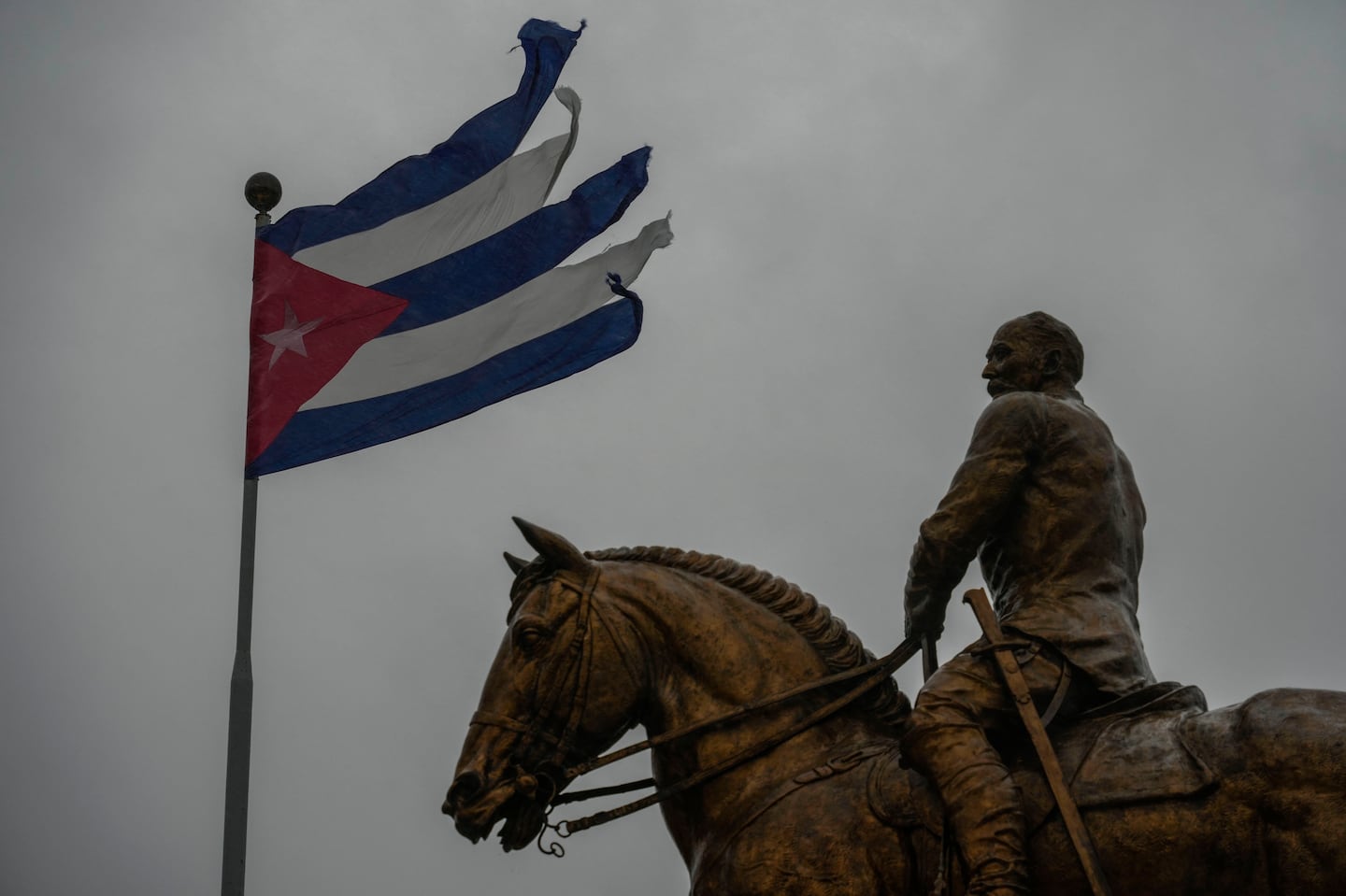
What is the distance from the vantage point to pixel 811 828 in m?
9.06

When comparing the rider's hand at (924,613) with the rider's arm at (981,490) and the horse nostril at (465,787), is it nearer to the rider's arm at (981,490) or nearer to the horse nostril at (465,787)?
the rider's arm at (981,490)

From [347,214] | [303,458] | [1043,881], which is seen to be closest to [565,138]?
[347,214]

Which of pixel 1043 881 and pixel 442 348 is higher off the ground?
pixel 442 348

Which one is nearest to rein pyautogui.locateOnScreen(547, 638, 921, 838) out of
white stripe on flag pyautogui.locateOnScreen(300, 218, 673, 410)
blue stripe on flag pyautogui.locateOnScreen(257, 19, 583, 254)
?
white stripe on flag pyautogui.locateOnScreen(300, 218, 673, 410)

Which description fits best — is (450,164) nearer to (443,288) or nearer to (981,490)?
(443,288)

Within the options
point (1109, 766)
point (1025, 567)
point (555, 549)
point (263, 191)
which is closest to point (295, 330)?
point (263, 191)

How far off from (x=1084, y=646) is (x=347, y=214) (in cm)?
718

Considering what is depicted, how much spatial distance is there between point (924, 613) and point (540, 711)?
2.11 m

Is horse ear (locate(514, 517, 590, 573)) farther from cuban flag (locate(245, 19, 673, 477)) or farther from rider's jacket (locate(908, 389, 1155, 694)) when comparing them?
cuban flag (locate(245, 19, 673, 477))

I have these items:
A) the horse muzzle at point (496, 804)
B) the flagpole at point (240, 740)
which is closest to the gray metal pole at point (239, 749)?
the flagpole at point (240, 740)

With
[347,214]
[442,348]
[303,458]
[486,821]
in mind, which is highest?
[347,214]

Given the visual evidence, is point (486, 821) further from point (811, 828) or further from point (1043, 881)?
point (1043, 881)

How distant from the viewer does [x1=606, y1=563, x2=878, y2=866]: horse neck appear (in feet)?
31.3

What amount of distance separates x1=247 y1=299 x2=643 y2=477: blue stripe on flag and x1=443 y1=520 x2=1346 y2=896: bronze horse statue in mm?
3521
